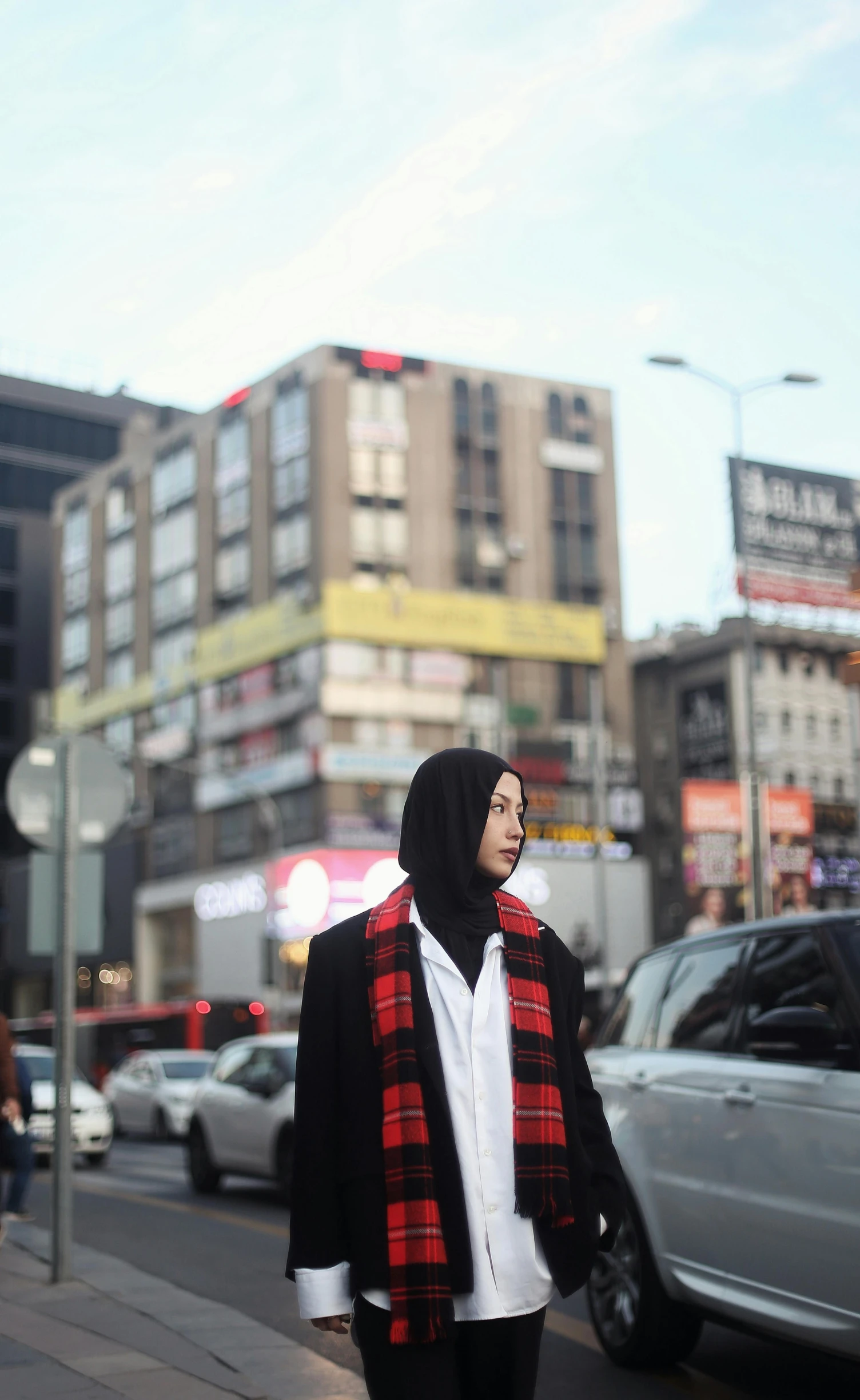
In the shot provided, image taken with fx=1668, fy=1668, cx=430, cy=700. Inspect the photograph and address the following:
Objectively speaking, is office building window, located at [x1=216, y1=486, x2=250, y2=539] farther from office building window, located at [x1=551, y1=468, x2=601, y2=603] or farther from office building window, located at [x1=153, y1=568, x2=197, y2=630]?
office building window, located at [x1=551, y1=468, x2=601, y2=603]

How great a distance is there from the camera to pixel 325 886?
5438 cm

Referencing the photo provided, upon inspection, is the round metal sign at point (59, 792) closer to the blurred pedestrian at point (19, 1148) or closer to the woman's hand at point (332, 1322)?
the blurred pedestrian at point (19, 1148)

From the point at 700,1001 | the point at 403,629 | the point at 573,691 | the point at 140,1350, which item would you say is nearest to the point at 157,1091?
the point at 140,1350

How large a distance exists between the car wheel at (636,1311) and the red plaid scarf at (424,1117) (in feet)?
10.9

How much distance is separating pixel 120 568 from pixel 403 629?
17.5 m

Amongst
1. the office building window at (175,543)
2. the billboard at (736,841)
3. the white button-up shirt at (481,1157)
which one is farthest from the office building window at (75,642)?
the white button-up shirt at (481,1157)

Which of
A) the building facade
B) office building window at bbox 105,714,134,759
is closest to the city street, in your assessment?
office building window at bbox 105,714,134,759

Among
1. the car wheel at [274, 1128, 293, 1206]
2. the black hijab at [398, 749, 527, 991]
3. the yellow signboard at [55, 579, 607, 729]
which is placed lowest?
the car wheel at [274, 1128, 293, 1206]

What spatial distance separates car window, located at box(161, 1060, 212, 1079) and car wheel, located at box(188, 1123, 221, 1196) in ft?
40.6

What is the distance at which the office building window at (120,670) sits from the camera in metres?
69.2

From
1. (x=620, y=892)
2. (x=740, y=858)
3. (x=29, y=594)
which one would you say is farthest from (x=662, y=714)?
(x=29, y=594)

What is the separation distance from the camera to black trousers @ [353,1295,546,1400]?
2.96 metres

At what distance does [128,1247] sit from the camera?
11.3 m

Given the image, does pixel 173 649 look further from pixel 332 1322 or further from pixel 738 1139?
pixel 332 1322
